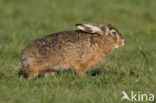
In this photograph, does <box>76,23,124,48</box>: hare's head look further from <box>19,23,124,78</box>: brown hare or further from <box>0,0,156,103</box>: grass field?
<box>0,0,156,103</box>: grass field

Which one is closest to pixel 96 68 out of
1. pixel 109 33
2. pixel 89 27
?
pixel 109 33

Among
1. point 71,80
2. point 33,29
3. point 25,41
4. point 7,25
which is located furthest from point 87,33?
point 7,25

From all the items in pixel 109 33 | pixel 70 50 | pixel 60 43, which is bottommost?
pixel 70 50

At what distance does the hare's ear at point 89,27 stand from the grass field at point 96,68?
2.51ft

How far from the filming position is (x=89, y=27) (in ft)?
26.2

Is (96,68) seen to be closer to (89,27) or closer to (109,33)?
(109,33)

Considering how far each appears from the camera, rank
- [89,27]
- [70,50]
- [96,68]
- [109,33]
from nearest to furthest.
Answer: [70,50]
[89,27]
[109,33]
[96,68]

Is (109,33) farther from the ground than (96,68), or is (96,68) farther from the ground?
(109,33)

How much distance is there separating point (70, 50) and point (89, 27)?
0.67 meters

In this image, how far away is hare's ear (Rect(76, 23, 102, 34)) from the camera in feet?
25.9

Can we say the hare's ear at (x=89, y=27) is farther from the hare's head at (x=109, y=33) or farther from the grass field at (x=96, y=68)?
the grass field at (x=96, y=68)

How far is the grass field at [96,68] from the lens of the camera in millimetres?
6098

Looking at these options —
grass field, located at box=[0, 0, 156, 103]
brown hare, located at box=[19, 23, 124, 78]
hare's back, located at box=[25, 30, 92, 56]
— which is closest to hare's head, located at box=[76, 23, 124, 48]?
brown hare, located at box=[19, 23, 124, 78]

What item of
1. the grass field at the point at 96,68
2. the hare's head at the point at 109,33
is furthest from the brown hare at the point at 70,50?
the grass field at the point at 96,68
